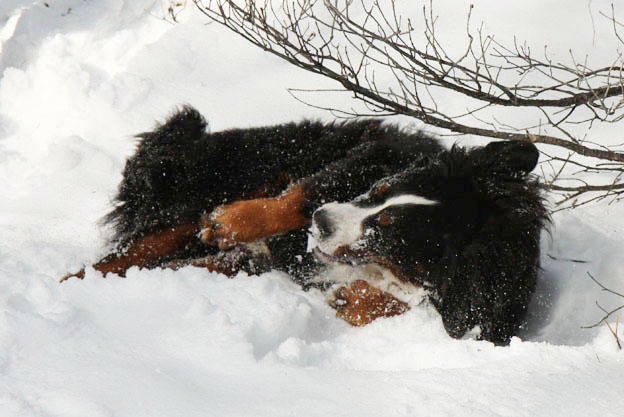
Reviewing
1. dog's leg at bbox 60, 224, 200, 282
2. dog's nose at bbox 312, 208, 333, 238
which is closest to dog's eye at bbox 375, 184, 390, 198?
dog's nose at bbox 312, 208, 333, 238

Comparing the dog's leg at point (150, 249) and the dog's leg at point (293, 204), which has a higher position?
the dog's leg at point (293, 204)

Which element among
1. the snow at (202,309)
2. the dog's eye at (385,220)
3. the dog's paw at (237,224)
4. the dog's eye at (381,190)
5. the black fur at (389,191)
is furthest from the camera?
the dog's paw at (237,224)

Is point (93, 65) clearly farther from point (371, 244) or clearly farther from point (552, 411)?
point (552, 411)

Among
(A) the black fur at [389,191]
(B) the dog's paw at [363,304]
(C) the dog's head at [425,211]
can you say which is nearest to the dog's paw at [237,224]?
(A) the black fur at [389,191]

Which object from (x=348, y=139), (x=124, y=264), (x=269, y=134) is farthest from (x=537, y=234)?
(x=124, y=264)

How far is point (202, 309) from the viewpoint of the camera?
2.91 metres

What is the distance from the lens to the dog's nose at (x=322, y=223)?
3783 mm

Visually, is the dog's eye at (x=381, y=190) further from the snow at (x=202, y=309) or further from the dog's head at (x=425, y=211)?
the snow at (x=202, y=309)

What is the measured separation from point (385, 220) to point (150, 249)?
1.62 metres

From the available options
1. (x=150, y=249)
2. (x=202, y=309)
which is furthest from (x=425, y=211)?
(x=150, y=249)

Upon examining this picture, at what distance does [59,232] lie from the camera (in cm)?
491

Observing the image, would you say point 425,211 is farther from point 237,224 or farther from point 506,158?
point 237,224

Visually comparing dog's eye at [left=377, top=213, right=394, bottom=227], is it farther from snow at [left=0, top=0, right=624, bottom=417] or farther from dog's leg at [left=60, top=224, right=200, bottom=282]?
dog's leg at [left=60, top=224, right=200, bottom=282]

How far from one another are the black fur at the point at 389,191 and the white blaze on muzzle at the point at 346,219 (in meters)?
0.07
